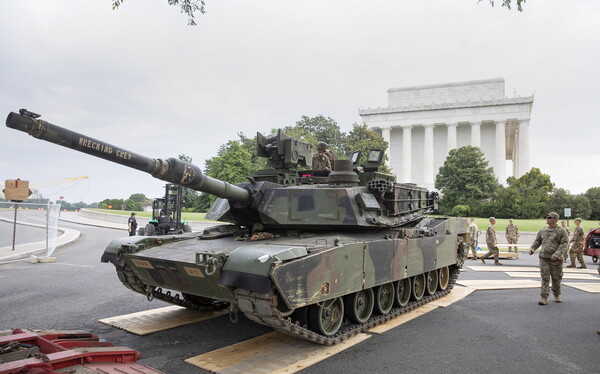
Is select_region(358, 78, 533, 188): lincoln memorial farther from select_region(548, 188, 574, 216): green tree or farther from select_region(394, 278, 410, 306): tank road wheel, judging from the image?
select_region(394, 278, 410, 306): tank road wheel

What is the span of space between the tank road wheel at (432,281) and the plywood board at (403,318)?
0.60 meters

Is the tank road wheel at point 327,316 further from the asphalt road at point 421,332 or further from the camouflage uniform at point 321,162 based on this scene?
the camouflage uniform at point 321,162

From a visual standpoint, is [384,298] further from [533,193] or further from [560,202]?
[533,193]

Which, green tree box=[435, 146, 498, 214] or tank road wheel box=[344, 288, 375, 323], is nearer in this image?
tank road wheel box=[344, 288, 375, 323]

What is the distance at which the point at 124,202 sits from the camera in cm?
5894

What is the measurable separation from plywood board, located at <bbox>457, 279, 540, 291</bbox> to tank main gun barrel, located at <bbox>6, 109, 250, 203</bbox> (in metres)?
7.72

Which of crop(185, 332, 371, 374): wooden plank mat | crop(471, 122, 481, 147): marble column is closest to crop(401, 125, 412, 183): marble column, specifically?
crop(471, 122, 481, 147): marble column

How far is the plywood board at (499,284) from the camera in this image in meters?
11.3

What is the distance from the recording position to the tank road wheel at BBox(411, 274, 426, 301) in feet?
29.6

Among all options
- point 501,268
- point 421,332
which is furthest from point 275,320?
point 501,268

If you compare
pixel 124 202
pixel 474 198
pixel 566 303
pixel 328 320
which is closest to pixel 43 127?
pixel 328 320

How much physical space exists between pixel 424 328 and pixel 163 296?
435 cm

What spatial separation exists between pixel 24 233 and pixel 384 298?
54.0 ft

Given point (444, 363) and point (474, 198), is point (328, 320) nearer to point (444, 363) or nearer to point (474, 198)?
point (444, 363)
